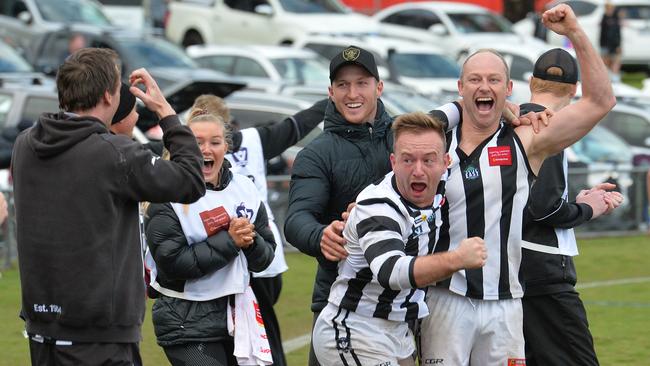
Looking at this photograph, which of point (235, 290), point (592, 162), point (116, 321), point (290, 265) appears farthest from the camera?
point (592, 162)

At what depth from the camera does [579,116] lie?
21.4 feet

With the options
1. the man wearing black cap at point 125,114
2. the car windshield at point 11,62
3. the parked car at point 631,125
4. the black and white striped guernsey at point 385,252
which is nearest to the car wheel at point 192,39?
the car windshield at point 11,62

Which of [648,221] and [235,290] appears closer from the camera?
[235,290]

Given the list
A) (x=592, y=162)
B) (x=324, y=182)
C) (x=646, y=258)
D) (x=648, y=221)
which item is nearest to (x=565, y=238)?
(x=324, y=182)

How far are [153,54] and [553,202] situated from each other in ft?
57.7

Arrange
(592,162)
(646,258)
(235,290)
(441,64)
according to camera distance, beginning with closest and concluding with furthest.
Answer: (235,290)
(646,258)
(592,162)
(441,64)

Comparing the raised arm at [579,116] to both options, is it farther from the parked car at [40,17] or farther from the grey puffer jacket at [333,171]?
the parked car at [40,17]

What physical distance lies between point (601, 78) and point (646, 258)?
A: 409 inches

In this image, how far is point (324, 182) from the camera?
659 cm

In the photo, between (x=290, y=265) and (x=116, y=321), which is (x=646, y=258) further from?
(x=116, y=321)

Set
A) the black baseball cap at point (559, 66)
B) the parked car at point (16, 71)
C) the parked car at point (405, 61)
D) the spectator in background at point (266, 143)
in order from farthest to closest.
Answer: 1. the parked car at point (405, 61)
2. the parked car at point (16, 71)
3. the spectator in background at point (266, 143)
4. the black baseball cap at point (559, 66)

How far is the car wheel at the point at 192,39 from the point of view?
1314 inches

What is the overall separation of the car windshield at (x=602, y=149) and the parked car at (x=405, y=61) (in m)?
4.58

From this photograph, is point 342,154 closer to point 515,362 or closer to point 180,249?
point 180,249
